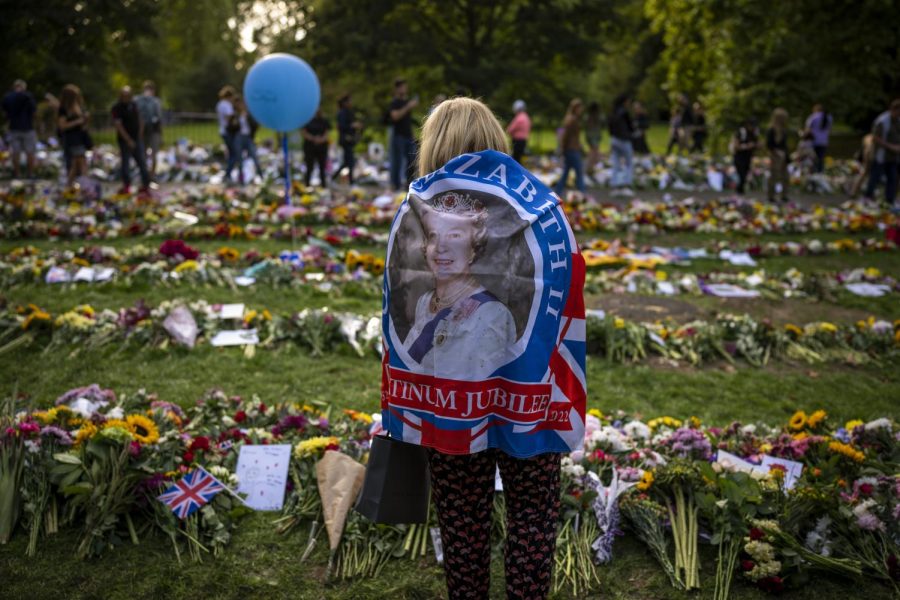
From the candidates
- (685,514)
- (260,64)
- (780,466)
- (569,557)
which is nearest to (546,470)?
(569,557)

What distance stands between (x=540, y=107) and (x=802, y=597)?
2564 cm

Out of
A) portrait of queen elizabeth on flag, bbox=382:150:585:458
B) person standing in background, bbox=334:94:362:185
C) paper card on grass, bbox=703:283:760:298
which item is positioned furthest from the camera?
person standing in background, bbox=334:94:362:185

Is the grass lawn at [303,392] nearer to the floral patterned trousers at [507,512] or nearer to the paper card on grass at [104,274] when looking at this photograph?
the paper card on grass at [104,274]

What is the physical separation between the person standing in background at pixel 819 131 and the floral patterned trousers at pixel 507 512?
20330 millimetres

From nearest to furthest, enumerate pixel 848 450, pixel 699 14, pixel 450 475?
pixel 450 475, pixel 848 450, pixel 699 14

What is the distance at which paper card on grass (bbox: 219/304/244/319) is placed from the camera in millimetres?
7094

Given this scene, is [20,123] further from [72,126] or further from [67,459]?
[67,459]

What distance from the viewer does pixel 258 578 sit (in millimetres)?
3500

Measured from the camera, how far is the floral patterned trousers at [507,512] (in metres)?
2.52

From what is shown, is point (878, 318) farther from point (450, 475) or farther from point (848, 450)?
point (450, 475)

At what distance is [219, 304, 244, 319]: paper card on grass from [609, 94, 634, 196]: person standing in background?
37.1 ft

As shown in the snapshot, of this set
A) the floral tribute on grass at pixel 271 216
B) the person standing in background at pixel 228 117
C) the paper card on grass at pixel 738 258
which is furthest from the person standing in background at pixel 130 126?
the paper card on grass at pixel 738 258

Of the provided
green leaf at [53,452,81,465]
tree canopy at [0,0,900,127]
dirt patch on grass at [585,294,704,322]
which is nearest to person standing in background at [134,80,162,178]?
tree canopy at [0,0,900,127]

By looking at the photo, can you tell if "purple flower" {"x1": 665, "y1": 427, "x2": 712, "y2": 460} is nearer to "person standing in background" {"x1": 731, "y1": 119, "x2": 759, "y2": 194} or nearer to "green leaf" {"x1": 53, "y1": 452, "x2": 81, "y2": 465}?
"green leaf" {"x1": 53, "y1": 452, "x2": 81, "y2": 465}
